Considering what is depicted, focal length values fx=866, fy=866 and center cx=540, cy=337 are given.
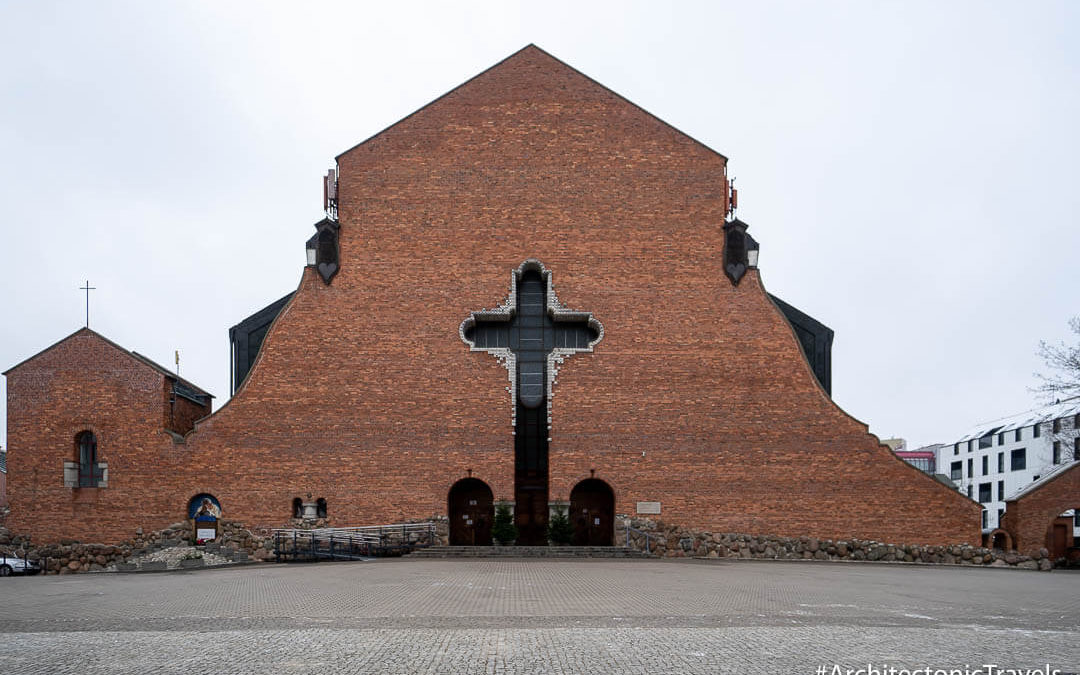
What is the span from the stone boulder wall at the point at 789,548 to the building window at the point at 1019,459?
3176 cm

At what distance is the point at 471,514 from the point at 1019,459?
41461 millimetres

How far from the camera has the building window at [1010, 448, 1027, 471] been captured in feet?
169

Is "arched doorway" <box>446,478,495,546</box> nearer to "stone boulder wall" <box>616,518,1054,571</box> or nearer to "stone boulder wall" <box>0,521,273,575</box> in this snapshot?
"stone boulder wall" <box>616,518,1054,571</box>

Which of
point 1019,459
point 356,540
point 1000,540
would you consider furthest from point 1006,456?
point 356,540

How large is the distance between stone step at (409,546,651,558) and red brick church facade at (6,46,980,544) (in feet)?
4.17

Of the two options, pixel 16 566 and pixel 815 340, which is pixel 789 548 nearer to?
pixel 815 340

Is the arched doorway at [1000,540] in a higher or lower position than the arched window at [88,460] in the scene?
lower

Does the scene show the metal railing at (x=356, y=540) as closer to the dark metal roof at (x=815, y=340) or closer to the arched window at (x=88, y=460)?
the arched window at (x=88, y=460)

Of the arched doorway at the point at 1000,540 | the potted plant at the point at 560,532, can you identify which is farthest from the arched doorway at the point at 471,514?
the arched doorway at the point at 1000,540

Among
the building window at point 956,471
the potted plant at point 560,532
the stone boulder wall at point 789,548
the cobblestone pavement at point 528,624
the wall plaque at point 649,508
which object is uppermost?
the cobblestone pavement at point 528,624

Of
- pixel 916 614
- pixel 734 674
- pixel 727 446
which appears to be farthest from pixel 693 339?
pixel 734 674

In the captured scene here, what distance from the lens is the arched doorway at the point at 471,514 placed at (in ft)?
80.5

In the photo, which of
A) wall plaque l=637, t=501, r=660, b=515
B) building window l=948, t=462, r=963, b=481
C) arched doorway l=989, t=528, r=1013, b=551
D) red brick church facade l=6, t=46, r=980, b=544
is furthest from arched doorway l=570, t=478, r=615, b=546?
building window l=948, t=462, r=963, b=481

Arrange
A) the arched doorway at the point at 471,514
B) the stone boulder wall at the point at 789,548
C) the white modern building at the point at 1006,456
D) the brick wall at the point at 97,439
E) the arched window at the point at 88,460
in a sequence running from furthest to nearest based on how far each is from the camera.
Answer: the white modern building at the point at 1006,456 → the arched doorway at the point at 471,514 → the arched window at the point at 88,460 → the brick wall at the point at 97,439 → the stone boulder wall at the point at 789,548
